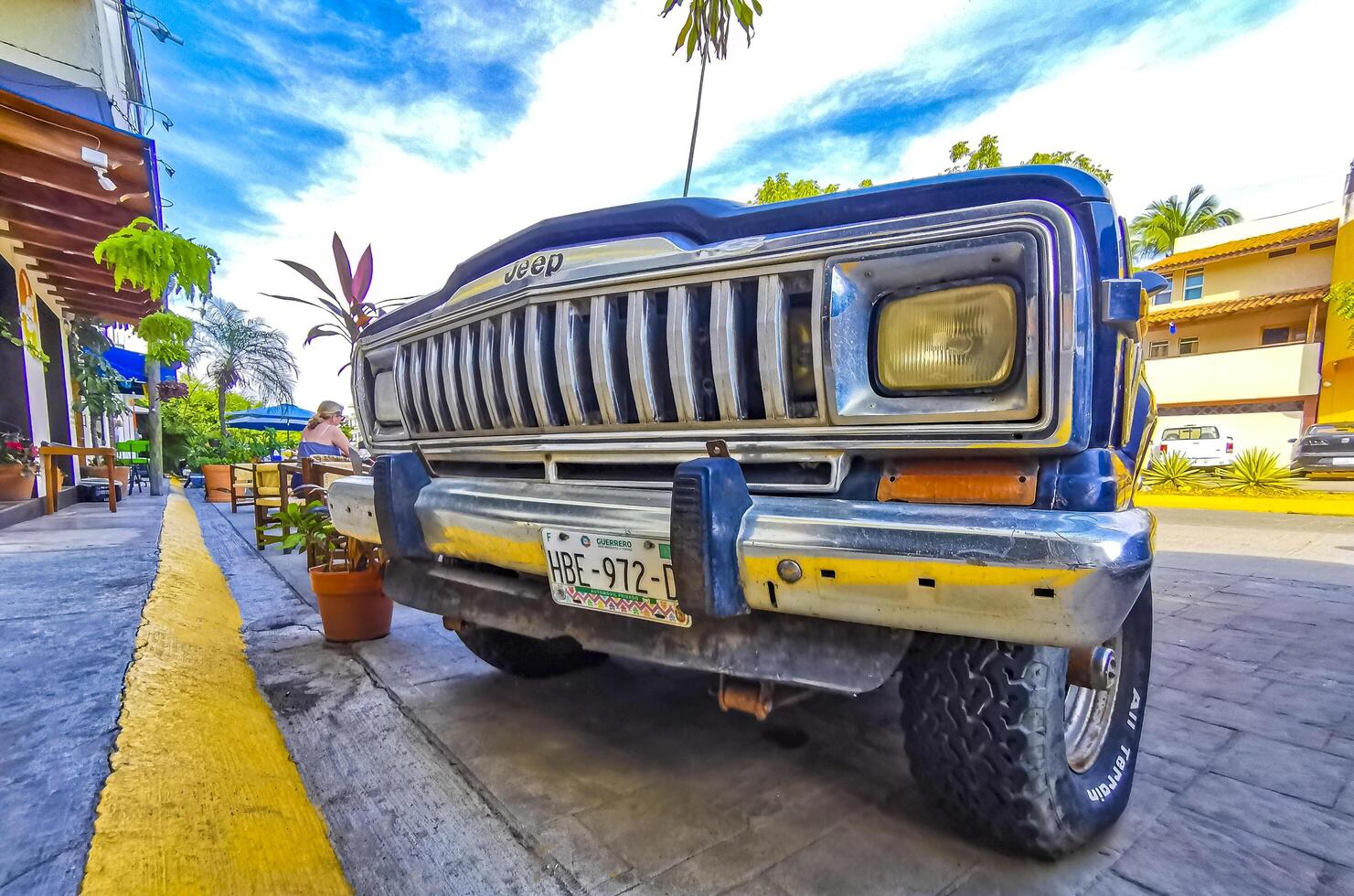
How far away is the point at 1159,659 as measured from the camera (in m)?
2.79

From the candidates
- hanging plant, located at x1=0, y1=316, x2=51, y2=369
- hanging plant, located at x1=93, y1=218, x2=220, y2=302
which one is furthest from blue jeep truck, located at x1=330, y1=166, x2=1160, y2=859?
hanging plant, located at x1=0, y1=316, x2=51, y2=369

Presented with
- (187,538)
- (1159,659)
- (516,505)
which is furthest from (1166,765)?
(187,538)

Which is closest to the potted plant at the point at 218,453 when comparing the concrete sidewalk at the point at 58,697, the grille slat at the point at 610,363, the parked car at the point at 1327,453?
the concrete sidewalk at the point at 58,697

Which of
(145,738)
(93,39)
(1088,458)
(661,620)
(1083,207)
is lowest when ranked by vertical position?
(145,738)

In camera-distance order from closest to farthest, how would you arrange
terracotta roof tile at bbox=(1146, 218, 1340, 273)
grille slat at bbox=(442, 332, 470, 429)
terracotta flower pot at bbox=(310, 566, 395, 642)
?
grille slat at bbox=(442, 332, 470, 429) < terracotta flower pot at bbox=(310, 566, 395, 642) < terracotta roof tile at bbox=(1146, 218, 1340, 273)

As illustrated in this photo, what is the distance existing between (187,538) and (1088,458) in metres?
6.67

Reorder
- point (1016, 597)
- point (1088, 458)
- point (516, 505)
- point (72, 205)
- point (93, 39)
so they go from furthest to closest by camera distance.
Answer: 1. point (93, 39)
2. point (72, 205)
3. point (516, 505)
4. point (1088, 458)
5. point (1016, 597)

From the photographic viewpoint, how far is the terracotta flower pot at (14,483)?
19.1 ft

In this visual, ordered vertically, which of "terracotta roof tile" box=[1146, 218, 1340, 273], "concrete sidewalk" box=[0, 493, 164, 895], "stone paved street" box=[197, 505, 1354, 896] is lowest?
"stone paved street" box=[197, 505, 1354, 896]

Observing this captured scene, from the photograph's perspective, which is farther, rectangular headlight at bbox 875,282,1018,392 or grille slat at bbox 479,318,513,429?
grille slat at bbox 479,318,513,429

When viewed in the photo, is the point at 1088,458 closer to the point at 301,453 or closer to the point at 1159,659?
the point at 1159,659

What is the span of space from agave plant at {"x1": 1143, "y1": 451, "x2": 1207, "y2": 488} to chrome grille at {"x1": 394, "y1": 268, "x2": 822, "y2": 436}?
13.2 m

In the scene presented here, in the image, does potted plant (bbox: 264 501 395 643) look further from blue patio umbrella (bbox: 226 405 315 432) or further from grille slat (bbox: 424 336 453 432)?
blue patio umbrella (bbox: 226 405 315 432)

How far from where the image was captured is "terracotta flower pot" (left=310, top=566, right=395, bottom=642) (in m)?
2.89
